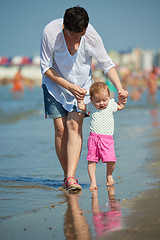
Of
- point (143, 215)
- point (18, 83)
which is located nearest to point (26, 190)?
point (143, 215)

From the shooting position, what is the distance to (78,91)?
3787 mm

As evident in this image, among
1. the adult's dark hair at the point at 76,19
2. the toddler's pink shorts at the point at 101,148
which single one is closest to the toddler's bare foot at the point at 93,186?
the toddler's pink shorts at the point at 101,148

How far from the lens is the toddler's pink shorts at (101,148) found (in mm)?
3945

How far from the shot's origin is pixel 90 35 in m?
3.80

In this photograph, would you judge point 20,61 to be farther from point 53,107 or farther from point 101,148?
point 101,148

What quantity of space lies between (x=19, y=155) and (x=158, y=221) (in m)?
3.63

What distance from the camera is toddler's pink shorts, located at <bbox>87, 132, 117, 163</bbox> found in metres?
3.95

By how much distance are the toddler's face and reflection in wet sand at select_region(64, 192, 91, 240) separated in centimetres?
102

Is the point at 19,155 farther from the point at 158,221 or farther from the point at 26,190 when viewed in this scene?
the point at 158,221

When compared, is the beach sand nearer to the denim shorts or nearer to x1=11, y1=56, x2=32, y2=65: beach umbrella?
the denim shorts

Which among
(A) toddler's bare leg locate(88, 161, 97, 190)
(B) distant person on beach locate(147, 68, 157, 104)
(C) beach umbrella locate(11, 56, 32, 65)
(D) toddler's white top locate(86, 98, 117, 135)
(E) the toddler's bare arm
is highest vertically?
(E) the toddler's bare arm

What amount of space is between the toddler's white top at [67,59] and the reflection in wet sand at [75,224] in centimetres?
120

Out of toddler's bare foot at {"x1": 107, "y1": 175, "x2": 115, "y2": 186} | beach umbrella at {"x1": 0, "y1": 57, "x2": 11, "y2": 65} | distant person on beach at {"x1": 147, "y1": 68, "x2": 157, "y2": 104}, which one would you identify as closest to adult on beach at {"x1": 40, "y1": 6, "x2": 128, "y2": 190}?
toddler's bare foot at {"x1": 107, "y1": 175, "x2": 115, "y2": 186}

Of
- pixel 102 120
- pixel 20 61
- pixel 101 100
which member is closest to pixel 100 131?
pixel 102 120
